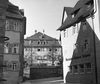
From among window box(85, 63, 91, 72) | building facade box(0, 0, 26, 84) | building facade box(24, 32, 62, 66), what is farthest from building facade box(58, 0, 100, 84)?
building facade box(24, 32, 62, 66)

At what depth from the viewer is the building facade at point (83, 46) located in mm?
25312

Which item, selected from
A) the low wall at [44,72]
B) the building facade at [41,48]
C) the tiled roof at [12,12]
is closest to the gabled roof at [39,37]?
the building facade at [41,48]

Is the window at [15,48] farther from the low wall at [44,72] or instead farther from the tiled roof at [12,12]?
the low wall at [44,72]

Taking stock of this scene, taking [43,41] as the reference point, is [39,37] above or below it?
above

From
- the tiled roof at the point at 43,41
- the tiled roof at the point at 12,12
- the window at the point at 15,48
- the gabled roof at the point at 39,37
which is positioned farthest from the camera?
the gabled roof at the point at 39,37

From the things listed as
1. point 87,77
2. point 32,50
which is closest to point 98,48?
point 87,77

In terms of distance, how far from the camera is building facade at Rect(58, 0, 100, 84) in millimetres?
25312

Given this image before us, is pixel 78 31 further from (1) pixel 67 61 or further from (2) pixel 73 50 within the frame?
(1) pixel 67 61

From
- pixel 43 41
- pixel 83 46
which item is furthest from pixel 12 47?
pixel 43 41

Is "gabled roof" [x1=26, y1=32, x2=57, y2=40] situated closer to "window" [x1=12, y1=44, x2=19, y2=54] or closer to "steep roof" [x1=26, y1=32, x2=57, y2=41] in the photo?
"steep roof" [x1=26, y1=32, x2=57, y2=41]

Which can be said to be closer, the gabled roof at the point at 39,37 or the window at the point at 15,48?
the window at the point at 15,48

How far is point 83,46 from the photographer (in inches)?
1106

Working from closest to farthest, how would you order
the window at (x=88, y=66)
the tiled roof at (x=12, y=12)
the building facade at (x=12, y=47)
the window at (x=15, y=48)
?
the window at (x=88, y=66) < the building facade at (x=12, y=47) < the window at (x=15, y=48) < the tiled roof at (x=12, y=12)

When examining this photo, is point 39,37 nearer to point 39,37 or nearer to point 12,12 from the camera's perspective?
point 39,37
